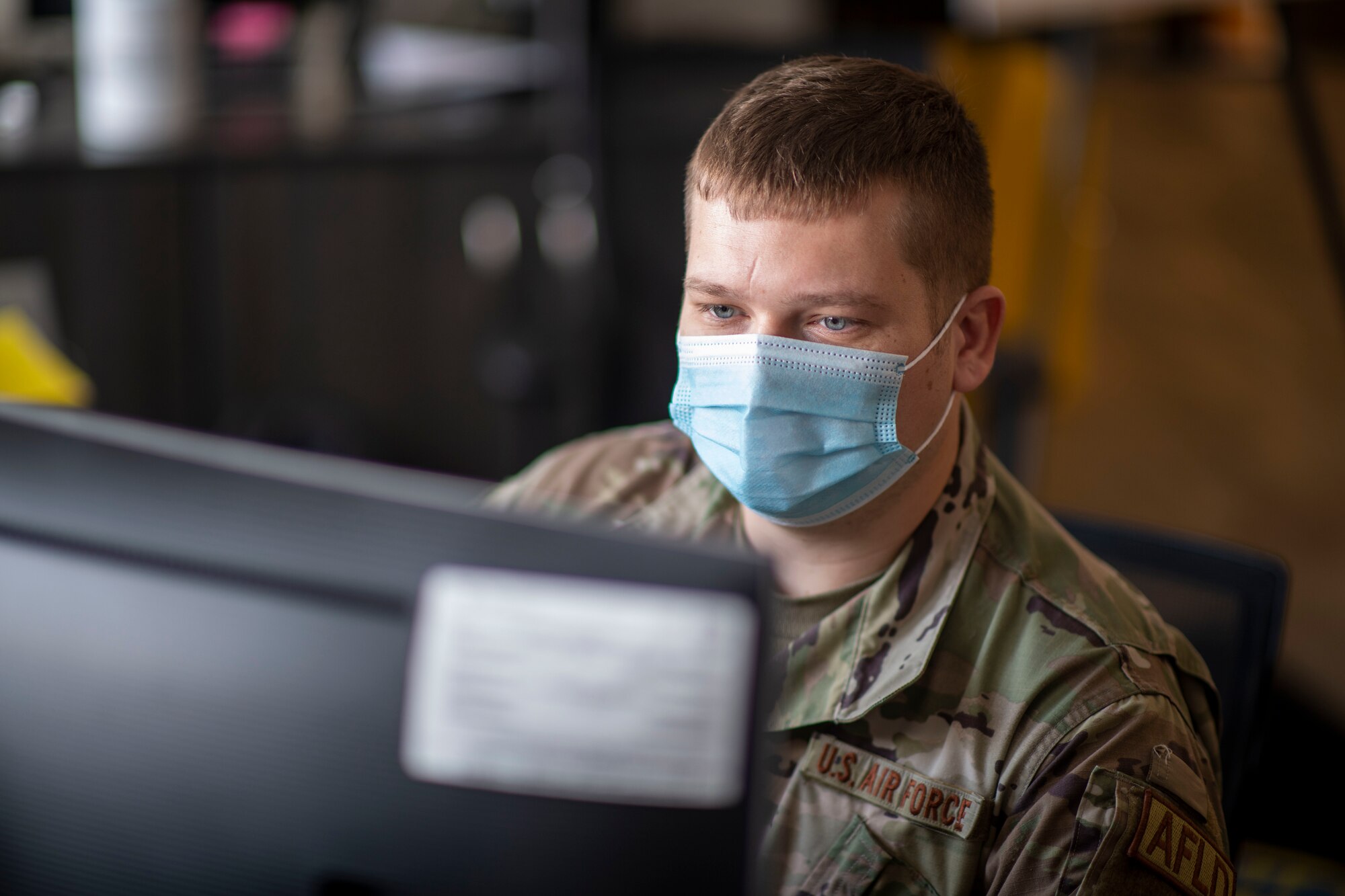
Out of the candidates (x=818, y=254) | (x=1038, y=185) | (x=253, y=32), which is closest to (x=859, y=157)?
(x=818, y=254)

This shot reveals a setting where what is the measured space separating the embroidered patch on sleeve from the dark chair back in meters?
0.30

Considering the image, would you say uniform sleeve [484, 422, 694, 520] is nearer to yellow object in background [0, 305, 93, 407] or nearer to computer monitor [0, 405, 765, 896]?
yellow object in background [0, 305, 93, 407]

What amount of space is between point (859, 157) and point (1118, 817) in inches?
18.9

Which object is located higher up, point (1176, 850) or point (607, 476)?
point (607, 476)

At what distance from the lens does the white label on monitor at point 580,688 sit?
1.36 ft

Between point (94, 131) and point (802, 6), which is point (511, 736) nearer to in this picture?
point (94, 131)

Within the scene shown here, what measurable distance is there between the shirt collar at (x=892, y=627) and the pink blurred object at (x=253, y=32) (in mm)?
2204

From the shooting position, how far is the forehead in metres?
0.86

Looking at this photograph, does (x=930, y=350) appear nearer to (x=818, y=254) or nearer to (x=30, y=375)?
(x=818, y=254)

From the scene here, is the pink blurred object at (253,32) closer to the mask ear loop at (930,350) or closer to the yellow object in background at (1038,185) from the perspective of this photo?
the yellow object in background at (1038,185)

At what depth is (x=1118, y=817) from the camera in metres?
0.75

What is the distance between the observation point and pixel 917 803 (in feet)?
2.78

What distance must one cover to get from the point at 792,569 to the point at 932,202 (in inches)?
12.4

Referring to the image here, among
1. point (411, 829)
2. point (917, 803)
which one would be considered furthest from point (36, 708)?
point (917, 803)
